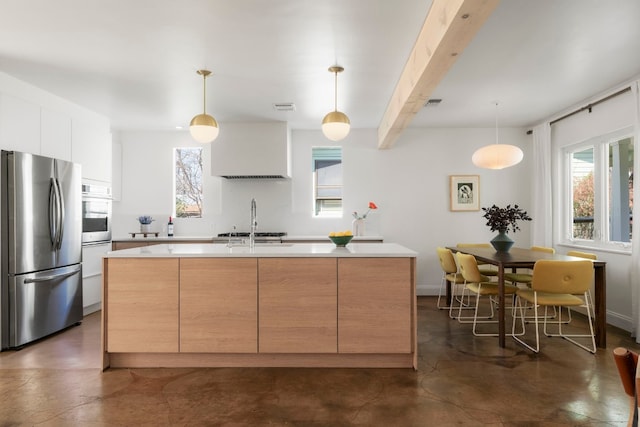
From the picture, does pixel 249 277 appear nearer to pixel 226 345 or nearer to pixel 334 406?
pixel 226 345

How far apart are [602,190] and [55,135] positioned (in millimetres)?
6206

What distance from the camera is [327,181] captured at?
6105 mm

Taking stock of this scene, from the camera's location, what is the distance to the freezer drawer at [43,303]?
352 centimetres

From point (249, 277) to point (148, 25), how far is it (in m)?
1.99

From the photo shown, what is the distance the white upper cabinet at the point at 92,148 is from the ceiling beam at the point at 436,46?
11.9 ft

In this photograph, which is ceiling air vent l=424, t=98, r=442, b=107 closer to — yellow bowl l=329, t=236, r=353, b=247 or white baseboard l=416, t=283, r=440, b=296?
yellow bowl l=329, t=236, r=353, b=247

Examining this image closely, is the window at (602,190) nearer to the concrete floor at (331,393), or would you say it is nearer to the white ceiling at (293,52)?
the white ceiling at (293,52)

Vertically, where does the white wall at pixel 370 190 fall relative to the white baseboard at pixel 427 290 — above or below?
above

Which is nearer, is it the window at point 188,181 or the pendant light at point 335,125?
the pendant light at point 335,125

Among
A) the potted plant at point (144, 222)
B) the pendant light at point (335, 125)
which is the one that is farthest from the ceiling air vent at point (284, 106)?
the potted plant at point (144, 222)

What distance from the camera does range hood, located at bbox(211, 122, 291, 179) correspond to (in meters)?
5.46

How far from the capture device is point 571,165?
16.9ft

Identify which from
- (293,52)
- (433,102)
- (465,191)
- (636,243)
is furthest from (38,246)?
(636,243)

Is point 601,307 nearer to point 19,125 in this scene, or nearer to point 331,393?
point 331,393
